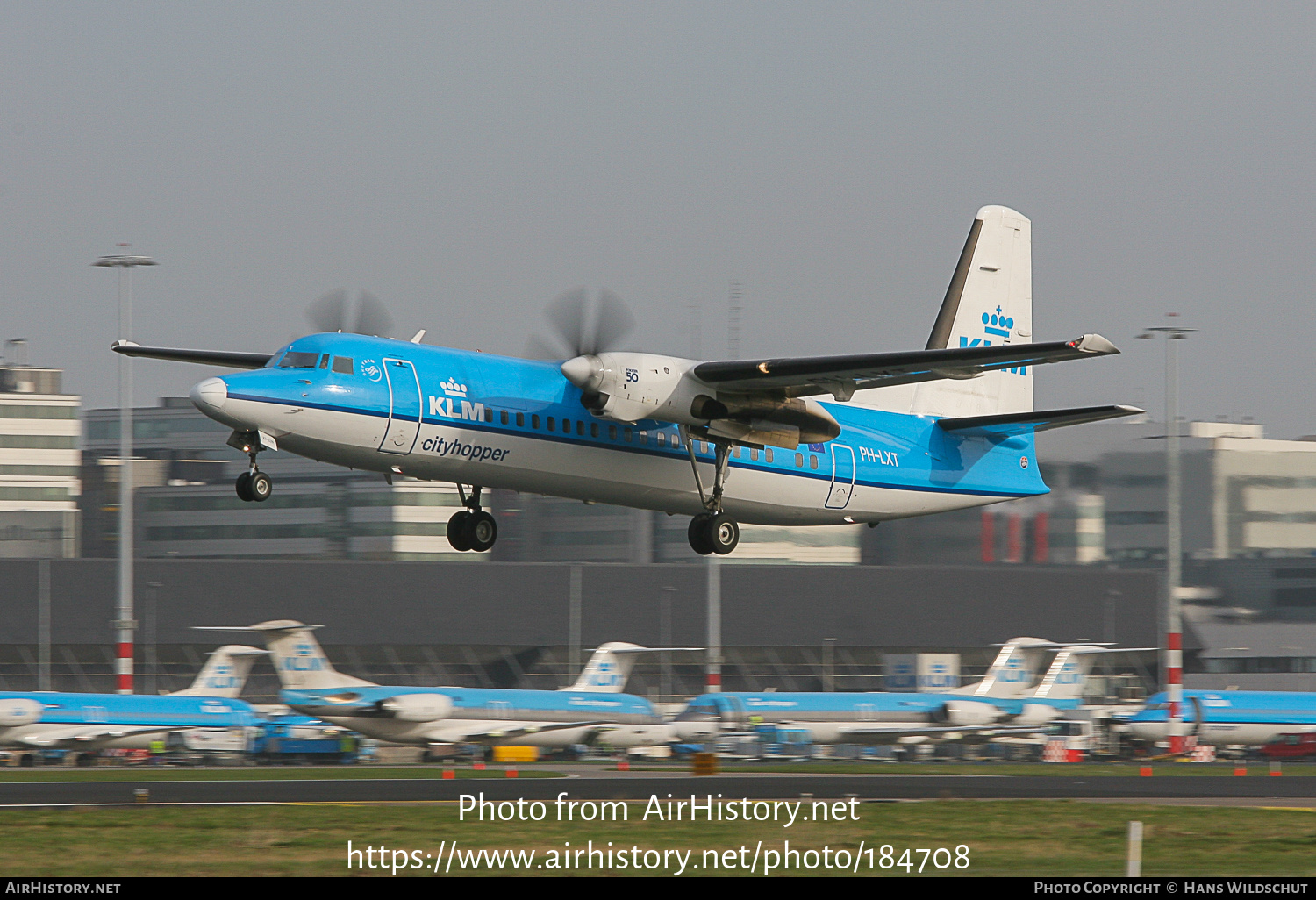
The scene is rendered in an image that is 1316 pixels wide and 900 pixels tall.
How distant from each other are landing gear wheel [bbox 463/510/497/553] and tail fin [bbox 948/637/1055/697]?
86.1 ft

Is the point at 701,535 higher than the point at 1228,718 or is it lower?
higher

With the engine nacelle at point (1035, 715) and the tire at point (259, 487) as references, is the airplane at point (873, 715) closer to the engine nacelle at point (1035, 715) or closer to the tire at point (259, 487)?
the engine nacelle at point (1035, 715)

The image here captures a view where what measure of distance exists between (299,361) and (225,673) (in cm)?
2536

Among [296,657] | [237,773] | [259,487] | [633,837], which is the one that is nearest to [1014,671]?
[296,657]

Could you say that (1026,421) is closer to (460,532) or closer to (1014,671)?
(460,532)

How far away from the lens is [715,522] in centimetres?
2486

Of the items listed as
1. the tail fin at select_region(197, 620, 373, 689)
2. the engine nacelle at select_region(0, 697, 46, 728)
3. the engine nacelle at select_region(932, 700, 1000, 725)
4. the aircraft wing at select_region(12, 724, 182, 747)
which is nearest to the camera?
the engine nacelle at select_region(0, 697, 46, 728)

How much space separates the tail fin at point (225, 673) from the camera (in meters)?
44.4

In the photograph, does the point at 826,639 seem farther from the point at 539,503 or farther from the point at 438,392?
the point at 438,392

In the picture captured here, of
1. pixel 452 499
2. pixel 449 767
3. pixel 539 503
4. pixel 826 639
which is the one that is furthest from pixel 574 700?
pixel 452 499

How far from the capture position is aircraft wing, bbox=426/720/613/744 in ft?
131

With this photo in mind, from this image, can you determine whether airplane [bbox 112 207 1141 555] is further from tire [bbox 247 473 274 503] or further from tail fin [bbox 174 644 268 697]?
tail fin [bbox 174 644 268 697]

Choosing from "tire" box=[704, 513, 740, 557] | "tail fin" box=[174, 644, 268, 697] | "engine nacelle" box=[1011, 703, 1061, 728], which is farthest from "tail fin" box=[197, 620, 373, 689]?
"engine nacelle" box=[1011, 703, 1061, 728]

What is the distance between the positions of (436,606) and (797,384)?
34.9 m
